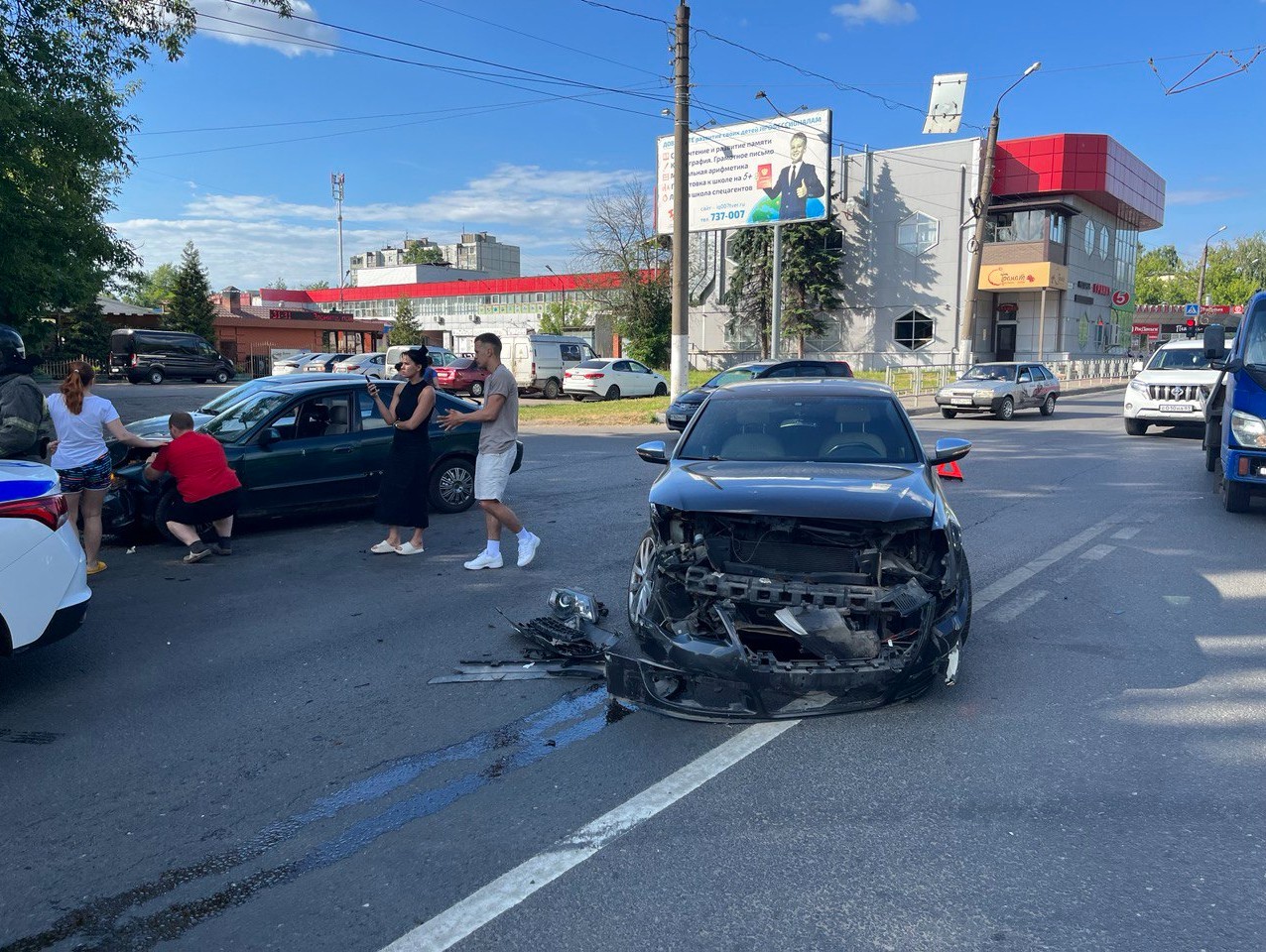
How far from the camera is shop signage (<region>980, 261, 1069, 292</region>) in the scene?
40.8 metres

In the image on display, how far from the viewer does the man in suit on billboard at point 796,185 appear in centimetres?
2620

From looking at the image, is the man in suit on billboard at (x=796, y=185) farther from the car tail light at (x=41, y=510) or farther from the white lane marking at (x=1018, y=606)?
the car tail light at (x=41, y=510)

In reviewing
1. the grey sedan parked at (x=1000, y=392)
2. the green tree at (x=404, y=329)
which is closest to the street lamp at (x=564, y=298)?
the green tree at (x=404, y=329)

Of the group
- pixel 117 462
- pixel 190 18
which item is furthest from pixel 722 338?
pixel 117 462

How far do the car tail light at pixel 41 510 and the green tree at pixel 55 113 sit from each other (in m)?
7.16

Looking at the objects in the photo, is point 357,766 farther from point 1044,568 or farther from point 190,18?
point 190,18

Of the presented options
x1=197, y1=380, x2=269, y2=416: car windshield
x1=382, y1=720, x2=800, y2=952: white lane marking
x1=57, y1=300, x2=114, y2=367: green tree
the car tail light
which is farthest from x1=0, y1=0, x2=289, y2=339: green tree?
x1=57, y1=300, x2=114, y2=367: green tree

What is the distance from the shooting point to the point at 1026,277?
4125cm

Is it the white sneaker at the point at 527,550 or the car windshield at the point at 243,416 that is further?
the car windshield at the point at 243,416

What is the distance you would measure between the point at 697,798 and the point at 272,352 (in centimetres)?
4794

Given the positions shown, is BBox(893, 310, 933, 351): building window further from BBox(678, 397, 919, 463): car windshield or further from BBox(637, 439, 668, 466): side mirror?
BBox(637, 439, 668, 466): side mirror

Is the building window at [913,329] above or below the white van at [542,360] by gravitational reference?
above

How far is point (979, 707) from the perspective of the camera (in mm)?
4730

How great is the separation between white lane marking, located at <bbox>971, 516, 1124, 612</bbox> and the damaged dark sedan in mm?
1687
